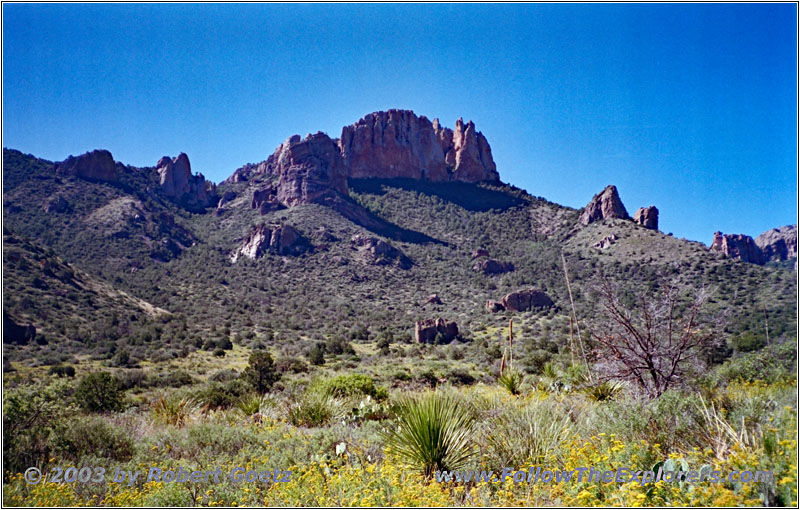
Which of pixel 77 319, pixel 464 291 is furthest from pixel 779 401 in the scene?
pixel 464 291

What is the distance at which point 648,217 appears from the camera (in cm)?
6300

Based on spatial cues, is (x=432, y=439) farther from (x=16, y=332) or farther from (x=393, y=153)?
(x=393, y=153)

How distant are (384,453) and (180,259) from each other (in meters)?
63.0

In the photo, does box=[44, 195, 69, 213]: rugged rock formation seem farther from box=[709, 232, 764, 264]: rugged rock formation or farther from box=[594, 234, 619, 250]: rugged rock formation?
box=[709, 232, 764, 264]: rugged rock formation

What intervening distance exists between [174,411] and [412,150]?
331ft

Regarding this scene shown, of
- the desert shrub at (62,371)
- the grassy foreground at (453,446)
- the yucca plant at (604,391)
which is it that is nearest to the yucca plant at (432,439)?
the grassy foreground at (453,446)

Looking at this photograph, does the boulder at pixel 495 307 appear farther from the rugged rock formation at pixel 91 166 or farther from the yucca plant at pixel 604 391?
the rugged rock formation at pixel 91 166

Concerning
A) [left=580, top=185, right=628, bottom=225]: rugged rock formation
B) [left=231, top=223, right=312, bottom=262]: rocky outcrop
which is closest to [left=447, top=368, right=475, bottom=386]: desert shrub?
[left=231, top=223, right=312, bottom=262]: rocky outcrop

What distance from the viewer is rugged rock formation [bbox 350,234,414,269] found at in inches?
2384

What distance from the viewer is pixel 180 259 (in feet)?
199

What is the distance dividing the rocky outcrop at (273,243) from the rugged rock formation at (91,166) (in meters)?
34.8

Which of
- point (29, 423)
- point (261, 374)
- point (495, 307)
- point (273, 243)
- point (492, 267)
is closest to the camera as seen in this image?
point (29, 423)

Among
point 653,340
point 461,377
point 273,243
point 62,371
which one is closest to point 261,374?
point 461,377

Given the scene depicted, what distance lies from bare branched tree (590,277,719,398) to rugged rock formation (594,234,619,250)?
1972 inches
